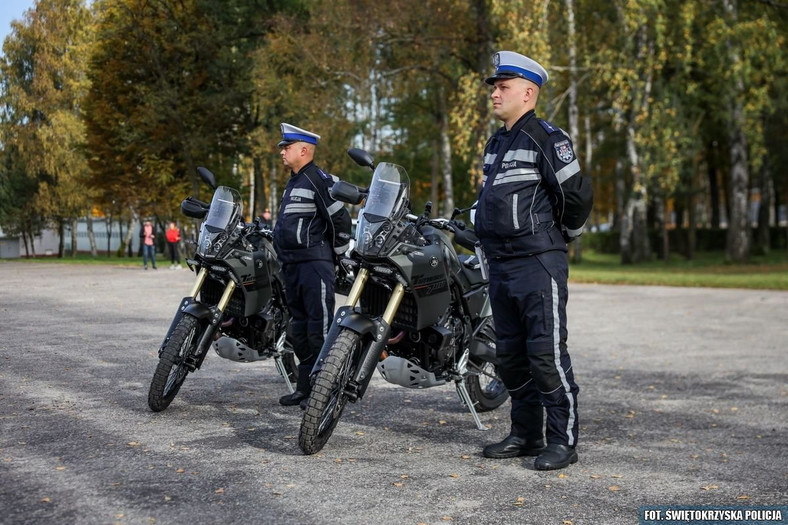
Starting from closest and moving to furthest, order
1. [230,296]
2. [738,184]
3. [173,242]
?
[230,296] → [738,184] → [173,242]

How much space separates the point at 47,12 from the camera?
47188 mm

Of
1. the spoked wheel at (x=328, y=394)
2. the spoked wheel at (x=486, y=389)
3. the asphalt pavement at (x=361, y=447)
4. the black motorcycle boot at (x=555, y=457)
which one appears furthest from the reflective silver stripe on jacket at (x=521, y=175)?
the spoked wheel at (x=486, y=389)

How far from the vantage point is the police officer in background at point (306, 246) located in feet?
23.2

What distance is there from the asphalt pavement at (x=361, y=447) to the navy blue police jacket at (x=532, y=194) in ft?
4.13

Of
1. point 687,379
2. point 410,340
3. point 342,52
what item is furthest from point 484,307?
point 342,52

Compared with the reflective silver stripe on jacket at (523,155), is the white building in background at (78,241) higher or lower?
lower

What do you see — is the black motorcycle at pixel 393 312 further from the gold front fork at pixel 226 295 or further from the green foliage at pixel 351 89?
the green foliage at pixel 351 89

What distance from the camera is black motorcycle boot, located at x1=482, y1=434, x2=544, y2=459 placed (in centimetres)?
571

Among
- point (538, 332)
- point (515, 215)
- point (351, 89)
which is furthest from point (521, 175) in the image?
point (351, 89)

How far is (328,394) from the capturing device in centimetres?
545

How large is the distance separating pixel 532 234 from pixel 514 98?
78 cm

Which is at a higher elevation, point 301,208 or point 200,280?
point 301,208

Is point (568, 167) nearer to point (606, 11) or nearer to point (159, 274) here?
point (159, 274)

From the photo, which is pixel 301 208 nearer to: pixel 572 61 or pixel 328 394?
pixel 328 394
